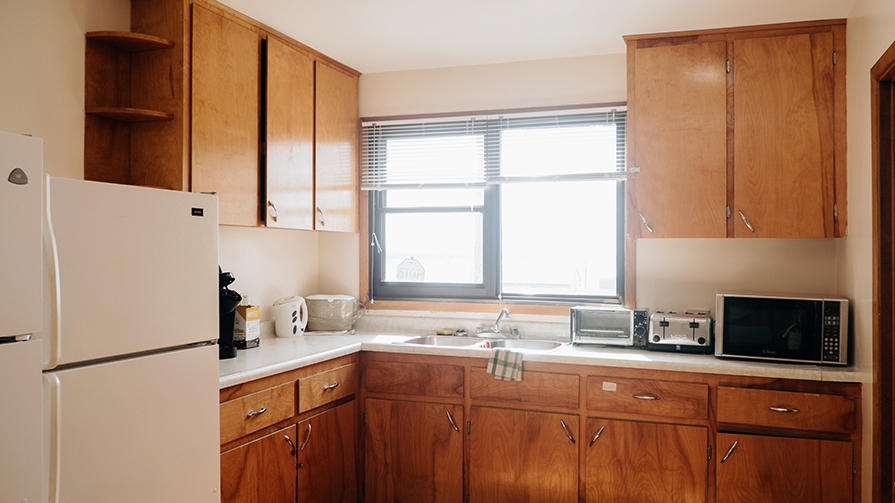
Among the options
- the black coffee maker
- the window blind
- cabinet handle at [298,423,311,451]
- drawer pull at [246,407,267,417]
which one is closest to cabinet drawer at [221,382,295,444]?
drawer pull at [246,407,267,417]

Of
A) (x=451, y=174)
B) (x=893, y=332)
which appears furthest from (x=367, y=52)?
(x=893, y=332)

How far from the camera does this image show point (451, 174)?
3.57 metres

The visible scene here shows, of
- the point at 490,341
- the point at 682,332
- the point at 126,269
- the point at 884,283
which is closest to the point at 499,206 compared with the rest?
the point at 490,341

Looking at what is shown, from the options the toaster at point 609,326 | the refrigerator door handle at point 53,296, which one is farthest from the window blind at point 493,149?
the refrigerator door handle at point 53,296

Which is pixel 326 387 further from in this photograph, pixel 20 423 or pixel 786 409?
pixel 786 409

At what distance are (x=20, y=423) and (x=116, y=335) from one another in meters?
0.32

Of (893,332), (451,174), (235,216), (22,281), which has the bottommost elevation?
(893,332)

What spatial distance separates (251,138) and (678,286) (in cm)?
228

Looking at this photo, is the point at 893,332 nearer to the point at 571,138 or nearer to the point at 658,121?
the point at 658,121

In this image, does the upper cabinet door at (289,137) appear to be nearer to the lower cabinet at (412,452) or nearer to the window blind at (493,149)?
the window blind at (493,149)

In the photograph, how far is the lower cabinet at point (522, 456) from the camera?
272cm

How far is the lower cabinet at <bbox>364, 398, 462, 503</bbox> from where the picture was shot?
9.49ft

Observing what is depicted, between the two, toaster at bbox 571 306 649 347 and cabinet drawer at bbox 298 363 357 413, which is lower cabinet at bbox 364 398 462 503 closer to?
cabinet drawer at bbox 298 363 357 413

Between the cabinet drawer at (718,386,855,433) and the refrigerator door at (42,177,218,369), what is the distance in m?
2.11
